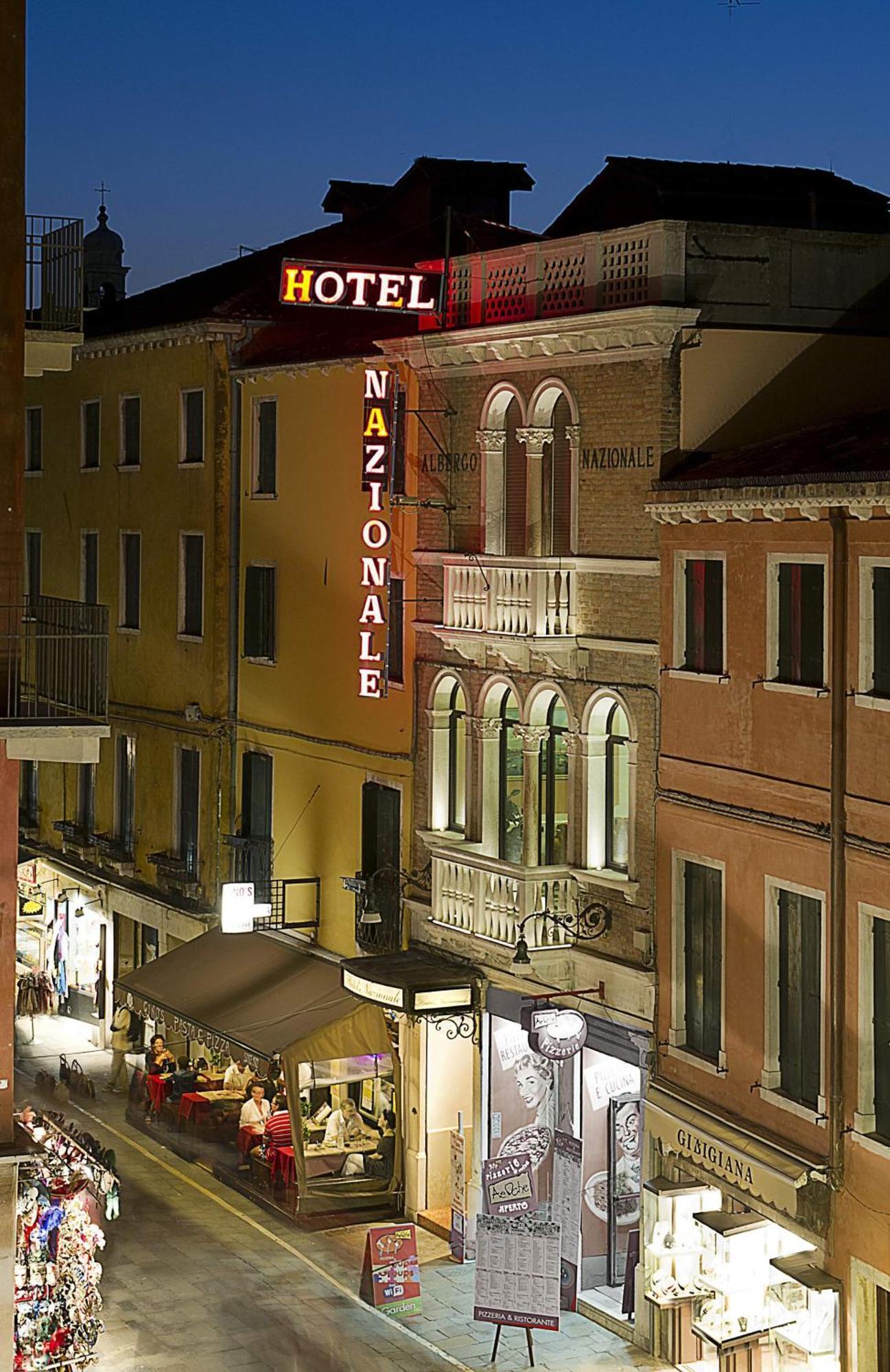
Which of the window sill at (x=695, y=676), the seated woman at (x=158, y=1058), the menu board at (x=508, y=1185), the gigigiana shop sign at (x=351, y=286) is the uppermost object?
the gigigiana shop sign at (x=351, y=286)

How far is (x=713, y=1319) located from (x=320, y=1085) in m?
10.00

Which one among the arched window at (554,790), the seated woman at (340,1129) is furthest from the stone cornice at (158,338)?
the seated woman at (340,1129)

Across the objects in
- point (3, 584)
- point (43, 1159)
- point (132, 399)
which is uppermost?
point (132, 399)

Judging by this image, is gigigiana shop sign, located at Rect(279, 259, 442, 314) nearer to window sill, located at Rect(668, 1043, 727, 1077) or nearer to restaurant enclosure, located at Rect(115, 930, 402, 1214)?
restaurant enclosure, located at Rect(115, 930, 402, 1214)

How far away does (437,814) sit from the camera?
2723cm

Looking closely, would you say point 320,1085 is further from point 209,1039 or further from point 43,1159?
point 43,1159

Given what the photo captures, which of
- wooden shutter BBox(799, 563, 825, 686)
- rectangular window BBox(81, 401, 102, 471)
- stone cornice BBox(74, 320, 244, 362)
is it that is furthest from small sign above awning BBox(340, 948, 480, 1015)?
rectangular window BBox(81, 401, 102, 471)

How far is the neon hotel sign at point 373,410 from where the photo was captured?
2631 cm

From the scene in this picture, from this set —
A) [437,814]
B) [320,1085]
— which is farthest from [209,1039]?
[437,814]

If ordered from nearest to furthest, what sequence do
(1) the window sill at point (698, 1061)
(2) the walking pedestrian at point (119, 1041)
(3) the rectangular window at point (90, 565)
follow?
(1) the window sill at point (698, 1061) < (2) the walking pedestrian at point (119, 1041) < (3) the rectangular window at point (90, 565)

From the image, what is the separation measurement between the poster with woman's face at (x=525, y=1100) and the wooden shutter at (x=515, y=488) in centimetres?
617

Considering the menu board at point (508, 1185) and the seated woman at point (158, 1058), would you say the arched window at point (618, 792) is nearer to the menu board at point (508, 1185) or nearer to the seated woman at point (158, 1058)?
the menu board at point (508, 1185)

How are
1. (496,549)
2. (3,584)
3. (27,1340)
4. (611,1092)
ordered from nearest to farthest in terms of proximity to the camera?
(3,584) < (27,1340) < (611,1092) < (496,549)

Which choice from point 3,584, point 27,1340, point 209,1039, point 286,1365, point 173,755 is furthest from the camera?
point 173,755
